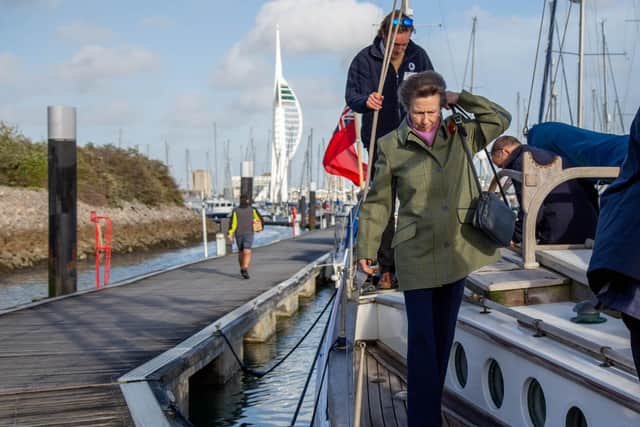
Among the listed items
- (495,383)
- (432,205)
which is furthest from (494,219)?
(495,383)

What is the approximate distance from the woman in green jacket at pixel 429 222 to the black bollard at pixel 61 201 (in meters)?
10.2

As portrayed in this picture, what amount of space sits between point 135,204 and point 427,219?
174ft

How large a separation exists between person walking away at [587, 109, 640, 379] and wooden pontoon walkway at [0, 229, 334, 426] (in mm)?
3928

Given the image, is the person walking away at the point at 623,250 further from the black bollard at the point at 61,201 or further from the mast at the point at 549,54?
the mast at the point at 549,54

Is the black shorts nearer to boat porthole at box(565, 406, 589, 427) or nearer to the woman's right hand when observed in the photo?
the woman's right hand

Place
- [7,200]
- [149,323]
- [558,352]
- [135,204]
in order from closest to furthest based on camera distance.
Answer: [558,352] < [149,323] < [7,200] < [135,204]

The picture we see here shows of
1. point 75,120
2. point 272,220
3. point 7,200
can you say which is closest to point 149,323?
point 75,120

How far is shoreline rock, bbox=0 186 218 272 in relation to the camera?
102 ft

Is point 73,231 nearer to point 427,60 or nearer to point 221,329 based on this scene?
point 221,329

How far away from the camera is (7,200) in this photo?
3678cm

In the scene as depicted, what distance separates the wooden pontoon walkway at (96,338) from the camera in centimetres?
573

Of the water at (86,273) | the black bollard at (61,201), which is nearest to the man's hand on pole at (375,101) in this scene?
the black bollard at (61,201)

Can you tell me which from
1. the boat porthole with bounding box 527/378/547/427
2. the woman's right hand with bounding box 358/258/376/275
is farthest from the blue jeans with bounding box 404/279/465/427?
the boat porthole with bounding box 527/378/547/427

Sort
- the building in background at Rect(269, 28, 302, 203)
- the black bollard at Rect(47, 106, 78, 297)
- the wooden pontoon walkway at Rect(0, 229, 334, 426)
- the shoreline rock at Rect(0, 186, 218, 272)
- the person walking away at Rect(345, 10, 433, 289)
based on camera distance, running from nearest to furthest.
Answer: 1. the person walking away at Rect(345, 10, 433, 289)
2. the wooden pontoon walkway at Rect(0, 229, 334, 426)
3. the black bollard at Rect(47, 106, 78, 297)
4. the shoreline rock at Rect(0, 186, 218, 272)
5. the building in background at Rect(269, 28, 302, 203)
